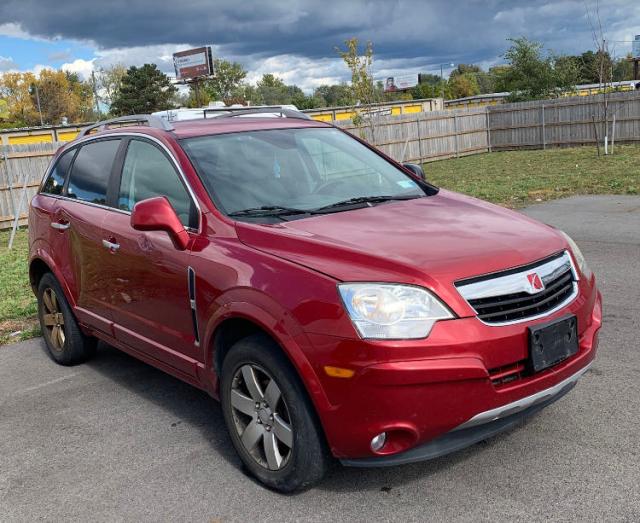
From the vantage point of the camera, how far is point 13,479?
151 inches

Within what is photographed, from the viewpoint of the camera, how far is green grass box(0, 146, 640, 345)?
25.9 ft

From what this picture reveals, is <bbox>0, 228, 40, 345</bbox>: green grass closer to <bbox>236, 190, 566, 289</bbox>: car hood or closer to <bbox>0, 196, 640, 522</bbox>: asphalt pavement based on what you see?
<bbox>0, 196, 640, 522</bbox>: asphalt pavement

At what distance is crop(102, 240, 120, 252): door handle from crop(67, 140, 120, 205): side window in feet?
1.10

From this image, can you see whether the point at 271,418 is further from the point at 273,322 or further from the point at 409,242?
the point at 409,242

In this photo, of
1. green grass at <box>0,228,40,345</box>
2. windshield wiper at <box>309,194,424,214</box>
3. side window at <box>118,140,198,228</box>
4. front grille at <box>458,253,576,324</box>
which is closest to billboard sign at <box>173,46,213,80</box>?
green grass at <box>0,228,40,345</box>

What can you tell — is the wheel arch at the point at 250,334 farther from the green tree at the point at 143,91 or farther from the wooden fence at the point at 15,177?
the green tree at the point at 143,91

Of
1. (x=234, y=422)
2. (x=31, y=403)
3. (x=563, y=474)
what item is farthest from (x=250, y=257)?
(x=31, y=403)

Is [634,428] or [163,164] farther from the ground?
[163,164]

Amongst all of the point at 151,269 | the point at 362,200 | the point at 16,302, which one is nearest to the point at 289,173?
the point at 362,200

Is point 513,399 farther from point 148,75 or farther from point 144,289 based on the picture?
point 148,75

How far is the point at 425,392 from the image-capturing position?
2.86 metres

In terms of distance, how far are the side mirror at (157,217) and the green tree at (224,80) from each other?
88.1 m

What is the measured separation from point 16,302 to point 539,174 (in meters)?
14.1

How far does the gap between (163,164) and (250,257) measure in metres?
1.18
